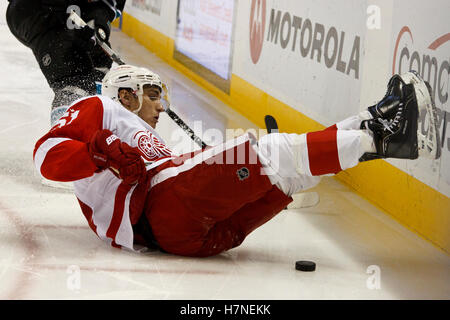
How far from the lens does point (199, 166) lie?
243 centimetres

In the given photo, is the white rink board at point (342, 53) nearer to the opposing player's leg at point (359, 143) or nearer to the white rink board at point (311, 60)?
the white rink board at point (311, 60)

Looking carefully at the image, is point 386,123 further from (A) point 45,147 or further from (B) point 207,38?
(B) point 207,38

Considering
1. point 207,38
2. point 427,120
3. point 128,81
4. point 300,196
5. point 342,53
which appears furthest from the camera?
point 207,38

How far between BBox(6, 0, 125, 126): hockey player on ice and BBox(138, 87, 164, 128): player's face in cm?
110

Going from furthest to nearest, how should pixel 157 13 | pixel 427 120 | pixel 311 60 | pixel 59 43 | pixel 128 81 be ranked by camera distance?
pixel 157 13
pixel 311 60
pixel 59 43
pixel 128 81
pixel 427 120

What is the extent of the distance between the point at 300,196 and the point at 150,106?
0.69 metres

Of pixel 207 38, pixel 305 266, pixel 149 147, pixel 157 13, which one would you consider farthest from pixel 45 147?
pixel 157 13

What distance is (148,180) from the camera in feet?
8.38

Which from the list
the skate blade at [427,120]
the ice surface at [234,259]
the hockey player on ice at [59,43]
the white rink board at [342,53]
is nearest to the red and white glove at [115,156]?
the ice surface at [234,259]

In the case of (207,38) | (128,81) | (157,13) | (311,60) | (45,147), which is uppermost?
(128,81)

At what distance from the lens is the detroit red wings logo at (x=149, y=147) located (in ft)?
8.65

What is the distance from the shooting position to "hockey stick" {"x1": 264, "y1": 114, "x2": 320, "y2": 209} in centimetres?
286

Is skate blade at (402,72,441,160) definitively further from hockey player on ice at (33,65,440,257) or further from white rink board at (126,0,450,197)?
white rink board at (126,0,450,197)

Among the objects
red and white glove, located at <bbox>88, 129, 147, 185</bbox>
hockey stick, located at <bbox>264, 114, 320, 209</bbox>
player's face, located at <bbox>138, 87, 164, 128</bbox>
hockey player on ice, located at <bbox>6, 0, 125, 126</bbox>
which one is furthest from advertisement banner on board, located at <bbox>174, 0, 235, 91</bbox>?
red and white glove, located at <bbox>88, 129, 147, 185</bbox>
